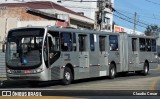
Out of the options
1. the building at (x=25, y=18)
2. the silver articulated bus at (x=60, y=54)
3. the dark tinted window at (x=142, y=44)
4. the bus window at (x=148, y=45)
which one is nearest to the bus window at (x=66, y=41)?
the silver articulated bus at (x=60, y=54)

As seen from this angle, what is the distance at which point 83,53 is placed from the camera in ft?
80.7

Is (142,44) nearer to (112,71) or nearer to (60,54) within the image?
(112,71)

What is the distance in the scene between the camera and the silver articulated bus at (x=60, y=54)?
2134cm

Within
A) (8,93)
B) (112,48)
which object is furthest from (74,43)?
(8,93)

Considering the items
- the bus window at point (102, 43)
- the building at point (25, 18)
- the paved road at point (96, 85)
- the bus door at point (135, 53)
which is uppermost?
the building at point (25, 18)

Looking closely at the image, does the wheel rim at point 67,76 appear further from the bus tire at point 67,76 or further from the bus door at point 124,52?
the bus door at point 124,52

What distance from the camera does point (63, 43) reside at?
74.0 ft

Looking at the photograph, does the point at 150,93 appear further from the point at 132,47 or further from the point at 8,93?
the point at 132,47

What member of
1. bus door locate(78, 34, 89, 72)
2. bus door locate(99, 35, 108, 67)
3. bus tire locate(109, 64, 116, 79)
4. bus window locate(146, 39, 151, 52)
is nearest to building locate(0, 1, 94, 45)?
bus window locate(146, 39, 151, 52)

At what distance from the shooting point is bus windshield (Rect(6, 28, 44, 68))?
21344 millimetres

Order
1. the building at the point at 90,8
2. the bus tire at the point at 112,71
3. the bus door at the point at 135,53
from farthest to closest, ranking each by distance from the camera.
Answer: the building at the point at 90,8
the bus door at the point at 135,53
the bus tire at the point at 112,71

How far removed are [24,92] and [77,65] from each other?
13.9 metres

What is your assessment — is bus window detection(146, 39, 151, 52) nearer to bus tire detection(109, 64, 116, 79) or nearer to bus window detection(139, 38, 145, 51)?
bus window detection(139, 38, 145, 51)

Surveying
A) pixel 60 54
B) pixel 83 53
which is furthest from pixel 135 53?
pixel 60 54
